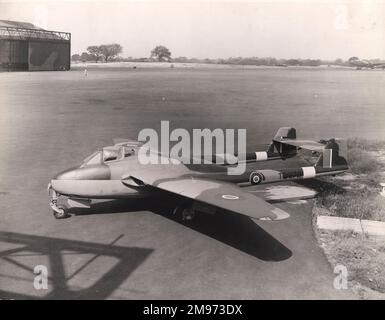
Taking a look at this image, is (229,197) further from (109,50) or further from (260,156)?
(109,50)

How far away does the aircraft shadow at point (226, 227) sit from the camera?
12188 millimetres

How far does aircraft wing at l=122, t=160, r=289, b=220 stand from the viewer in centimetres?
1127

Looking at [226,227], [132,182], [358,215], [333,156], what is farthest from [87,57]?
[358,215]

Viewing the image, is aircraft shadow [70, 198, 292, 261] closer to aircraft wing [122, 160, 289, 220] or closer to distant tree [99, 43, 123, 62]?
aircraft wing [122, 160, 289, 220]

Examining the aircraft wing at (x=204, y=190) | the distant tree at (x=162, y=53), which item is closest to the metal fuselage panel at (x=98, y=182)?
the aircraft wing at (x=204, y=190)

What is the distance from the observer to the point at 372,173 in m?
22.1

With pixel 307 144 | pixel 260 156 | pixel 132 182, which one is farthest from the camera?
pixel 260 156

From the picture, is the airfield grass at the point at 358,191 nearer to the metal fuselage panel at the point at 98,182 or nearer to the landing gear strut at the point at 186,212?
the landing gear strut at the point at 186,212

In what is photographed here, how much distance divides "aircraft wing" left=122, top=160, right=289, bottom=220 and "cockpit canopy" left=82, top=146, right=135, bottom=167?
904 millimetres

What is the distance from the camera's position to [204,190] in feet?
42.3

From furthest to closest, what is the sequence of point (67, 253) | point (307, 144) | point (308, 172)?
1. point (307, 144)
2. point (308, 172)
3. point (67, 253)

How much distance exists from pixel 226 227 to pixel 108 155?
16.2 feet

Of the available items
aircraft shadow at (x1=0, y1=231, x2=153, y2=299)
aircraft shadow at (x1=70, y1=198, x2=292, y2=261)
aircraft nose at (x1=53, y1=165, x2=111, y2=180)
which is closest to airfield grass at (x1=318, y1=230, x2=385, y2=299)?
aircraft shadow at (x1=70, y1=198, x2=292, y2=261)

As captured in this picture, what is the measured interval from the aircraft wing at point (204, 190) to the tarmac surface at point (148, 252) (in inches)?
58.4
